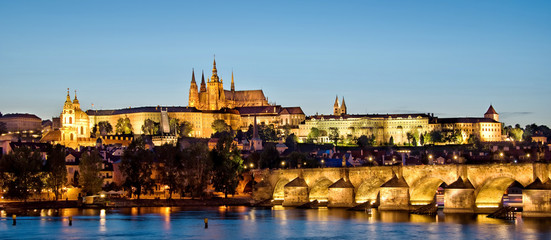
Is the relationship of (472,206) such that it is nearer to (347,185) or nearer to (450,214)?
(450,214)

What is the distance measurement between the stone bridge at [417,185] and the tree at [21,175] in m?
22.8

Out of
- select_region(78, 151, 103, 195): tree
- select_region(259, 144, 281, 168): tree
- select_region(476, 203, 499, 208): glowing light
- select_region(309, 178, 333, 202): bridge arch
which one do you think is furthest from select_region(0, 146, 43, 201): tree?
select_region(476, 203, 499, 208): glowing light

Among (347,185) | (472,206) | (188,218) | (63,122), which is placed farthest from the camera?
(63,122)

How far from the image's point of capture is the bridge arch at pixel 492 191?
201 feet

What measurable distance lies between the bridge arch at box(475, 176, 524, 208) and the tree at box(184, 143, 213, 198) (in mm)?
33125

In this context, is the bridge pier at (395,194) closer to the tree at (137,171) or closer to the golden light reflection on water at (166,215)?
the golden light reflection on water at (166,215)

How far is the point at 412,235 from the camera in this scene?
54.2 m

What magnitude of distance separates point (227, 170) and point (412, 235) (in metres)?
39.1

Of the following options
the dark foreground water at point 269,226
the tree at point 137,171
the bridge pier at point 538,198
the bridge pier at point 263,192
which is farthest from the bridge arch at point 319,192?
the bridge pier at point 538,198

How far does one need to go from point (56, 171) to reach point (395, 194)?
32.5 metres

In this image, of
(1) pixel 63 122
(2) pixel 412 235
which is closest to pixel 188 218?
(2) pixel 412 235

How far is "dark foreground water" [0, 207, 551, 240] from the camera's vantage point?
54906 millimetres

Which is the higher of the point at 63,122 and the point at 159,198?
the point at 63,122

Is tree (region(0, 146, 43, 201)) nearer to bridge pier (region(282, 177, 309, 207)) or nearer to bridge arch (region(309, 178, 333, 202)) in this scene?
bridge pier (region(282, 177, 309, 207))
